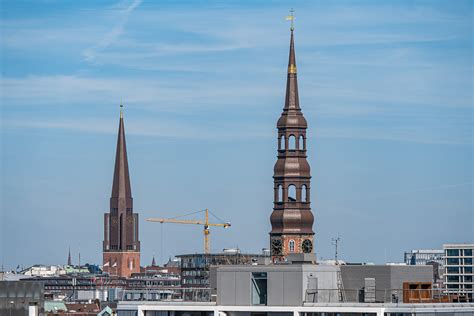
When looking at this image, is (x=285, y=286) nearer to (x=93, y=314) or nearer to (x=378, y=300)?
(x=378, y=300)

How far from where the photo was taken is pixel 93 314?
172m

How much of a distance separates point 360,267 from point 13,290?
28.0m

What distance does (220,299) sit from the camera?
263 ft

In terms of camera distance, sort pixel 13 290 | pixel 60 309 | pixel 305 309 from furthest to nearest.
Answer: pixel 60 309 → pixel 13 290 → pixel 305 309

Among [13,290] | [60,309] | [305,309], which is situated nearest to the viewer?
A: [305,309]

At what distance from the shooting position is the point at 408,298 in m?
80.3

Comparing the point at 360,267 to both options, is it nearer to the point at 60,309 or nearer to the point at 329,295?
the point at 329,295

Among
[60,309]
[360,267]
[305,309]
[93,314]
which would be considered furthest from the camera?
[60,309]

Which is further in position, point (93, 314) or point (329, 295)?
point (93, 314)

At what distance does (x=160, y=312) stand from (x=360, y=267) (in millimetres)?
11121

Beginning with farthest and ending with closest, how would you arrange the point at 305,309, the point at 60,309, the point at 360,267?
the point at 60,309
the point at 360,267
the point at 305,309

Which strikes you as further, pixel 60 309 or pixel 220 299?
pixel 60 309

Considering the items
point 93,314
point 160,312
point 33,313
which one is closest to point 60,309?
point 93,314

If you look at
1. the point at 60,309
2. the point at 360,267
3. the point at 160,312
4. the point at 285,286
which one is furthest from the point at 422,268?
the point at 60,309
